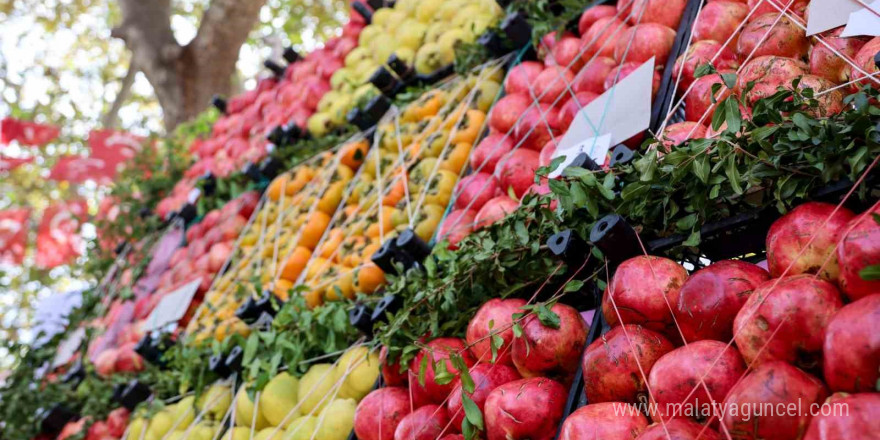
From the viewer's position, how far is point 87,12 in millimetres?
12633

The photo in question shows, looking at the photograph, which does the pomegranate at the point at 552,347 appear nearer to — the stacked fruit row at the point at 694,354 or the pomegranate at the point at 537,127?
the stacked fruit row at the point at 694,354

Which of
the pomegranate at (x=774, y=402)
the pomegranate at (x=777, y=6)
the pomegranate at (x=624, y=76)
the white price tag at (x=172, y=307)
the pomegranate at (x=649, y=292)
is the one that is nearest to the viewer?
the pomegranate at (x=774, y=402)

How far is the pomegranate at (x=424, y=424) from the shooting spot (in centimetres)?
154

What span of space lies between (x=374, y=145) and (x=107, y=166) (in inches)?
170

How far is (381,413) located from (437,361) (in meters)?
0.21

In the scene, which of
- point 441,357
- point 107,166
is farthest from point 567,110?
point 107,166

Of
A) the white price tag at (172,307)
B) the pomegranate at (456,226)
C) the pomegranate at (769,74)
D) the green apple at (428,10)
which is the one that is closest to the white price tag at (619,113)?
the pomegranate at (769,74)

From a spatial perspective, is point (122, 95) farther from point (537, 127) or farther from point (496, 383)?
point (496, 383)

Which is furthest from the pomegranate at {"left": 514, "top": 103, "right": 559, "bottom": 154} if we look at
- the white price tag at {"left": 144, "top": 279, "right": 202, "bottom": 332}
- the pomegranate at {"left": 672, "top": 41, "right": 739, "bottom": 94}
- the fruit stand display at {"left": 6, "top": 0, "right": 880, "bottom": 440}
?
the white price tag at {"left": 144, "top": 279, "right": 202, "bottom": 332}

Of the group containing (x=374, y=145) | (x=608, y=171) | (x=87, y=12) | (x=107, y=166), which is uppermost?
(x=87, y=12)

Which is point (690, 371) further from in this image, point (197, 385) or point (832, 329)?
point (197, 385)

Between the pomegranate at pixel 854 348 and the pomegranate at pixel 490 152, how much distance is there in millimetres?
1443

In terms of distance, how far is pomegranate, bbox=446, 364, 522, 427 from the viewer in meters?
1.50

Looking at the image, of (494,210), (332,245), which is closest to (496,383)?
(494,210)
